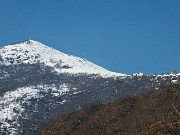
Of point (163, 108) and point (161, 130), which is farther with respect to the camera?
point (163, 108)

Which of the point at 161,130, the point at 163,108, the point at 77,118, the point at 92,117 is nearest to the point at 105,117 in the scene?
the point at 92,117

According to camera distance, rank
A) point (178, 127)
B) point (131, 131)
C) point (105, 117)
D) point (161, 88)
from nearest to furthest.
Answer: point (178, 127)
point (131, 131)
point (105, 117)
point (161, 88)

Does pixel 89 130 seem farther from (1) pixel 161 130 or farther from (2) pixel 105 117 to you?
(1) pixel 161 130

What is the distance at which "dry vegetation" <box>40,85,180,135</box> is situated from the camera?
104 ft

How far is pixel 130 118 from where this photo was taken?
36844mm

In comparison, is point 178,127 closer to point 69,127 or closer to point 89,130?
point 89,130

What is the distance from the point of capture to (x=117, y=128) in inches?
1448

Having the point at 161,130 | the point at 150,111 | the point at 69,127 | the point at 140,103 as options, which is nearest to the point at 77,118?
the point at 69,127

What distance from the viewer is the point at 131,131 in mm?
33906

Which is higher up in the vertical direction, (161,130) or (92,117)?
(92,117)

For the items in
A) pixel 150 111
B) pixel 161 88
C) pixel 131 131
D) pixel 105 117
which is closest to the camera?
pixel 131 131

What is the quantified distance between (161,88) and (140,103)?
429cm

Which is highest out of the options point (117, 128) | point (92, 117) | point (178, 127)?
point (92, 117)

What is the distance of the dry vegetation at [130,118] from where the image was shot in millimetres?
31812
